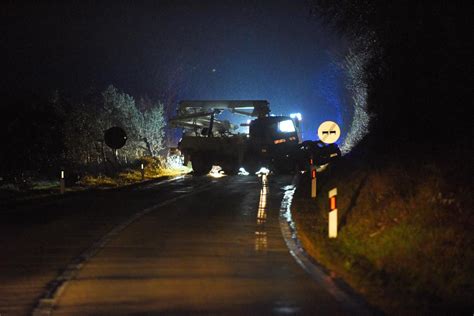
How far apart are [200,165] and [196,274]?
26291mm

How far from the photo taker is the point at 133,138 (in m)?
41.8

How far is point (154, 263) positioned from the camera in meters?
11.3

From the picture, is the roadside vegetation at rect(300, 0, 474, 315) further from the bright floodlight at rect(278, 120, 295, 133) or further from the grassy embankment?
the bright floodlight at rect(278, 120, 295, 133)

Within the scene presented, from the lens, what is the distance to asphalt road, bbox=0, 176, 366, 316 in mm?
8555

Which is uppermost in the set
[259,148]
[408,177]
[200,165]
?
[259,148]

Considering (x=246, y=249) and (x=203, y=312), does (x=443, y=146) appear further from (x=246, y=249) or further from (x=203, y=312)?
(x=203, y=312)

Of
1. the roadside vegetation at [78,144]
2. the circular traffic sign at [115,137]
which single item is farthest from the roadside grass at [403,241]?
the circular traffic sign at [115,137]

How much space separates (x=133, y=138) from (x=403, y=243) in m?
31.7

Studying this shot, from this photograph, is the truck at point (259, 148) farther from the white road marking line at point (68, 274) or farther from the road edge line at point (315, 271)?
the white road marking line at point (68, 274)

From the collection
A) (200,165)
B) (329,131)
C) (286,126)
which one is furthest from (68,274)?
(200,165)

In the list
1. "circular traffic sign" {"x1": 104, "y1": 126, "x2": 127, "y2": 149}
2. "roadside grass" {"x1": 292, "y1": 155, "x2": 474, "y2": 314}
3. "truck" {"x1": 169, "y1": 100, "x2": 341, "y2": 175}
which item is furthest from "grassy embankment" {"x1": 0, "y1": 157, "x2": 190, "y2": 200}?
"roadside grass" {"x1": 292, "y1": 155, "x2": 474, "y2": 314}

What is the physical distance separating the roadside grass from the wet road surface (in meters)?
0.71

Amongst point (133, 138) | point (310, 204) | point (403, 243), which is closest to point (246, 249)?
point (403, 243)

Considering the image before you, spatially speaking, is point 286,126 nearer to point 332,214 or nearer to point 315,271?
point 332,214
